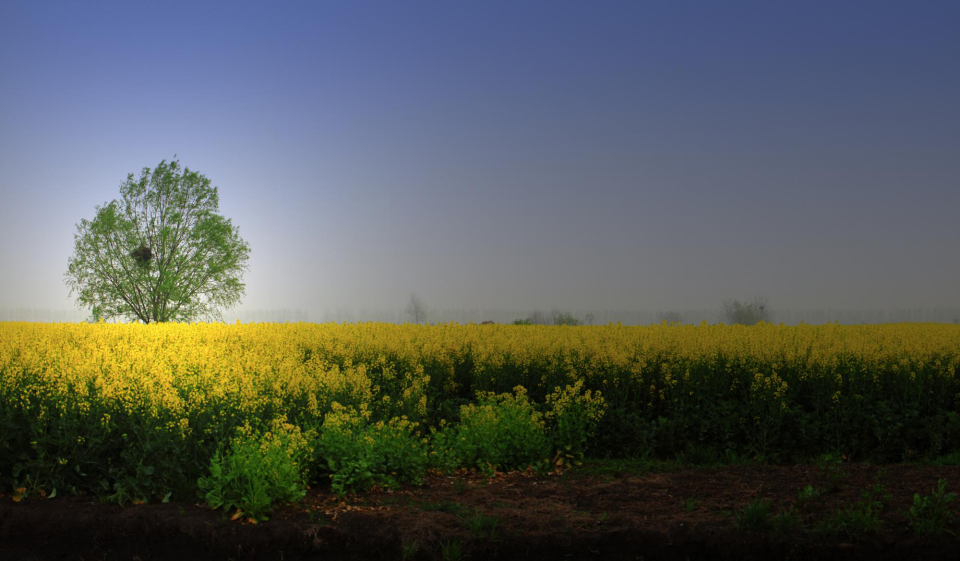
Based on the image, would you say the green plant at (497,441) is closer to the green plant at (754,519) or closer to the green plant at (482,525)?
the green plant at (482,525)

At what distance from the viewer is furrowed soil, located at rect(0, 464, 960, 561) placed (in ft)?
16.1

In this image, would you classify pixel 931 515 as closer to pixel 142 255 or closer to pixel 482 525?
pixel 482 525

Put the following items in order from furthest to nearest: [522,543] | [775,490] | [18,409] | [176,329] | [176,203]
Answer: [176,203]
[176,329]
[18,409]
[775,490]
[522,543]

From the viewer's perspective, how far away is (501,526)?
5.05m

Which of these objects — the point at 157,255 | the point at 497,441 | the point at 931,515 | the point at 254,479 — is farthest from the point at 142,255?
the point at 931,515

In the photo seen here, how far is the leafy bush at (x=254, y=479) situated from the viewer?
213 inches

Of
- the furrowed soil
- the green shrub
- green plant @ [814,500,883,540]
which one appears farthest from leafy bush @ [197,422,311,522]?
green plant @ [814,500,883,540]

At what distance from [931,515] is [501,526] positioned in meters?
3.33

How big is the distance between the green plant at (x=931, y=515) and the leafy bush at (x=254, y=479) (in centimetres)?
485

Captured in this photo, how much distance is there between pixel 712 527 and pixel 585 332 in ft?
23.4

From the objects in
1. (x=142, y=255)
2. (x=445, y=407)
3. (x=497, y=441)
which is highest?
(x=142, y=255)

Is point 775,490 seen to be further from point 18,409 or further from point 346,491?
point 18,409

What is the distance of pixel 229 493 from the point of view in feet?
18.1

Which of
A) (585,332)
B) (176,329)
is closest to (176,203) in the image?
(176,329)
